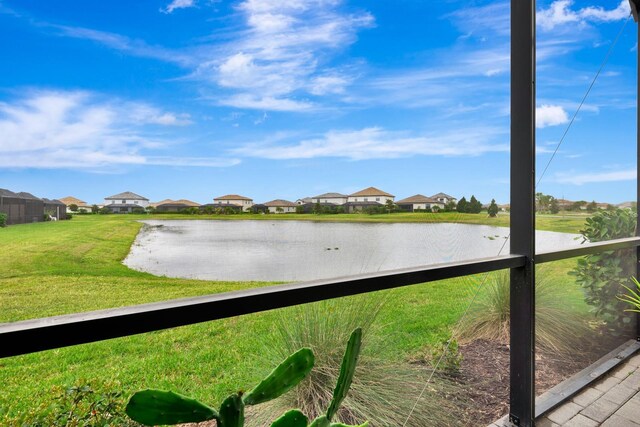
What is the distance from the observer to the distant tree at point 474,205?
2.50m

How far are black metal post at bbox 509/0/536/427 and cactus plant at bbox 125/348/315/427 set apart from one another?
1480mm

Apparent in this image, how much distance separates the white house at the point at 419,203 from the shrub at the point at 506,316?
62 centimetres

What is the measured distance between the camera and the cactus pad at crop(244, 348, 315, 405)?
0.70 metres

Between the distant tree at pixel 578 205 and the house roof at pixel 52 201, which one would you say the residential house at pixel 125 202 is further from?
the distant tree at pixel 578 205

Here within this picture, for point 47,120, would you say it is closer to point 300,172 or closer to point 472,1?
point 300,172

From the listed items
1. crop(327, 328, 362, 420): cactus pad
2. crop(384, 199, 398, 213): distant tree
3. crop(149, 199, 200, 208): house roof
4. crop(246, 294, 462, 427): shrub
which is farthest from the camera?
crop(384, 199, 398, 213): distant tree

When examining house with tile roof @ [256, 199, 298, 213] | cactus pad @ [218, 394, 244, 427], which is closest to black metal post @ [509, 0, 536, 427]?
house with tile roof @ [256, 199, 298, 213]

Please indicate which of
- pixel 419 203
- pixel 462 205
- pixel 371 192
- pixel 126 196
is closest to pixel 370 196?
pixel 371 192

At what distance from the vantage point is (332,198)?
200cm

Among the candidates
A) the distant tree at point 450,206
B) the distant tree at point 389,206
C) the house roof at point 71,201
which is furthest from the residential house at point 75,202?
the distant tree at point 450,206

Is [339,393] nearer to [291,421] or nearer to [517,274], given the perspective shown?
[291,421]

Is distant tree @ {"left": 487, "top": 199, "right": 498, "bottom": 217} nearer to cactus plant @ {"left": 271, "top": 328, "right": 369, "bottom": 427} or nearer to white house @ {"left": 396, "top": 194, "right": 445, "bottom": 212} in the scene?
white house @ {"left": 396, "top": 194, "right": 445, "bottom": 212}

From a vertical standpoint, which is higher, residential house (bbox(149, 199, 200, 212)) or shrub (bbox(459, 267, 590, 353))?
residential house (bbox(149, 199, 200, 212))

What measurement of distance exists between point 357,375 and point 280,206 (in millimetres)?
878
